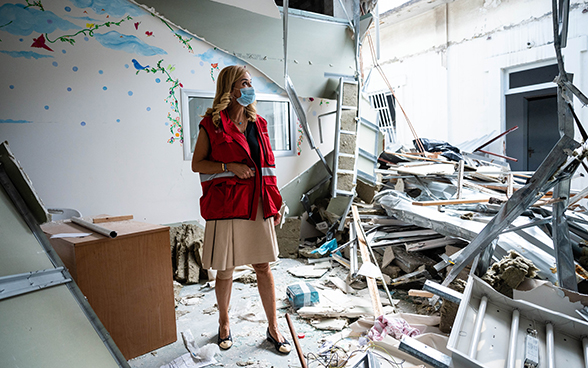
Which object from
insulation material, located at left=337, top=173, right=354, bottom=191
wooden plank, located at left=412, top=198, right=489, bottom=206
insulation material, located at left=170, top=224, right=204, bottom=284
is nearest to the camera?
wooden plank, located at left=412, top=198, right=489, bottom=206

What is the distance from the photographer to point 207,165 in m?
2.17

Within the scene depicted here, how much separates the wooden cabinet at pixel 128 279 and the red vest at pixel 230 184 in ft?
1.51

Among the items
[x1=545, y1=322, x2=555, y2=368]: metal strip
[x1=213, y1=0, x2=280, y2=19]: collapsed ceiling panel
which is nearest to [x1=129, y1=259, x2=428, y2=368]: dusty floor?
[x1=545, y1=322, x2=555, y2=368]: metal strip

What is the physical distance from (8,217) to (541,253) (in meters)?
3.32

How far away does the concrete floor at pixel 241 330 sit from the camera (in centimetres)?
224

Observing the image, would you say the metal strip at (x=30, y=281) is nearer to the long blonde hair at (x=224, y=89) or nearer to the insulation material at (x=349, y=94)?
the long blonde hair at (x=224, y=89)

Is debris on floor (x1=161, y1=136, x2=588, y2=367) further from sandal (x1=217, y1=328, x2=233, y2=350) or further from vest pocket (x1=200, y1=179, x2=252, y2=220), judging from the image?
vest pocket (x1=200, y1=179, x2=252, y2=220)

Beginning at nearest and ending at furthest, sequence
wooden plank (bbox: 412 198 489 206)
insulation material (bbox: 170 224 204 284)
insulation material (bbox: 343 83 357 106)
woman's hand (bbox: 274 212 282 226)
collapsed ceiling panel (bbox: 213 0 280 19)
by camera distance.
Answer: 1. woman's hand (bbox: 274 212 282 226)
2. collapsed ceiling panel (bbox: 213 0 280 19)
3. wooden plank (bbox: 412 198 489 206)
4. insulation material (bbox: 170 224 204 284)
5. insulation material (bbox: 343 83 357 106)

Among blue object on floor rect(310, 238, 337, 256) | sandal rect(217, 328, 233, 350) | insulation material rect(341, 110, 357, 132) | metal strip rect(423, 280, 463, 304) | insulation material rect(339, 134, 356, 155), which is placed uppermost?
insulation material rect(341, 110, 357, 132)

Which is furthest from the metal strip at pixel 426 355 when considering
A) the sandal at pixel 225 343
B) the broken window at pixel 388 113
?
the broken window at pixel 388 113

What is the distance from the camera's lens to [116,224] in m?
2.47

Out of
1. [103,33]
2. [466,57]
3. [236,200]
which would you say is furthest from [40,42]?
[466,57]

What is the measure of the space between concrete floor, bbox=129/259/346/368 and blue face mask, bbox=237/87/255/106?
1664 mm

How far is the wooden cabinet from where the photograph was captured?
2039 millimetres
